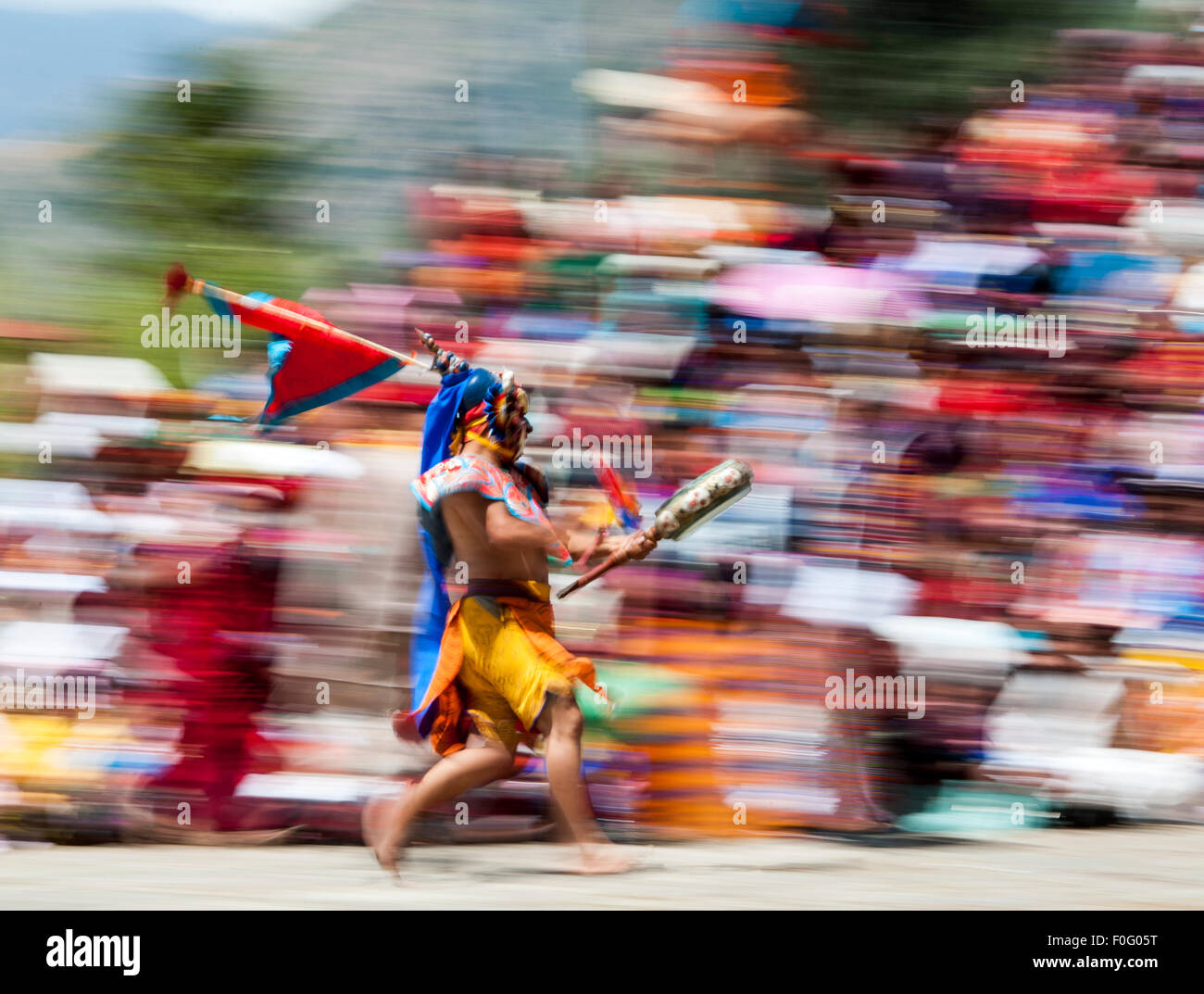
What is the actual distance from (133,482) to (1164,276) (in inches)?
150

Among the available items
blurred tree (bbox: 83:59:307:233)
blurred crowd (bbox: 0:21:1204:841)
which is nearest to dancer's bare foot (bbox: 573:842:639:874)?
blurred crowd (bbox: 0:21:1204:841)

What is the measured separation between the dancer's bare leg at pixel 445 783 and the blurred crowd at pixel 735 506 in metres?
0.64

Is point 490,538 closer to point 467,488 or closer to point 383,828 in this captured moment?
point 467,488

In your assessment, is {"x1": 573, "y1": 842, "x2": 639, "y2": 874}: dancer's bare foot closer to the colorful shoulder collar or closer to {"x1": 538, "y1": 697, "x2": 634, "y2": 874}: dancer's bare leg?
{"x1": 538, "y1": 697, "x2": 634, "y2": 874}: dancer's bare leg

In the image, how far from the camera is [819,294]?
501 cm

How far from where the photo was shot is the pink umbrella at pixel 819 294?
16.4 feet

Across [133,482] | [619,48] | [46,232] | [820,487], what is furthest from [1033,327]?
[46,232]

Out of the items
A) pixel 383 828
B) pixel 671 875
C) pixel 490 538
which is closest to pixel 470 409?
pixel 490 538

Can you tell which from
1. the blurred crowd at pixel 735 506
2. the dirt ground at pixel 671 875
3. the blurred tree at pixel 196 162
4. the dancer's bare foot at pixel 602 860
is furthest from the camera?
the blurred tree at pixel 196 162

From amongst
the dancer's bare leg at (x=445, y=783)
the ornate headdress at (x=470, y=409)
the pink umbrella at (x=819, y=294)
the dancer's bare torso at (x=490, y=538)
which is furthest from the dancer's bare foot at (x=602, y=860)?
the pink umbrella at (x=819, y=294)

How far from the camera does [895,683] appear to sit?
4785 mm

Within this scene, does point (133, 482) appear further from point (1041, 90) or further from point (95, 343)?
point (1041, 90)

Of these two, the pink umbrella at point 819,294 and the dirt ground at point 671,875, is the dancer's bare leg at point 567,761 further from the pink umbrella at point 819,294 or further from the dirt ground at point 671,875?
the pink umbrella at point 819,294

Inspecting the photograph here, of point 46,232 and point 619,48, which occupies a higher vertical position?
point 619,48
